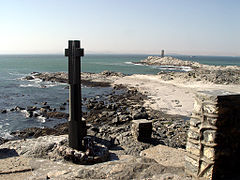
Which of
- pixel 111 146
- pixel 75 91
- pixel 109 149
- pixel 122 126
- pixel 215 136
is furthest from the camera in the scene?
pixel 122 126

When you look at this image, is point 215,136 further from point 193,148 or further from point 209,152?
point 193,148

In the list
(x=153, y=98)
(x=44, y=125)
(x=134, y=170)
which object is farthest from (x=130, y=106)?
(x=134, y=170)

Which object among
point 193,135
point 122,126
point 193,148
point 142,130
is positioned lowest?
point 122,126

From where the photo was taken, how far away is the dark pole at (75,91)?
9414 mm

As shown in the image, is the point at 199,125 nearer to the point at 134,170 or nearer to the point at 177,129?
the point at 134,170

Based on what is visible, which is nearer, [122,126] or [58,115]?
[122,126]

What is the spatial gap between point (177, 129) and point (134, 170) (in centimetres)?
1062

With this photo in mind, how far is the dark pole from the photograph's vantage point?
9.41m

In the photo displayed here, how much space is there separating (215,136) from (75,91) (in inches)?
237

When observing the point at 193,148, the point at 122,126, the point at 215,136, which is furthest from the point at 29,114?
the point at 215,136

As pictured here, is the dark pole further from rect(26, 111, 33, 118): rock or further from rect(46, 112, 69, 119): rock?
rect(26, 111, 33, 118): rock

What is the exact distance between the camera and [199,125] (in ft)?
18.7

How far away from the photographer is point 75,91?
9641 mm

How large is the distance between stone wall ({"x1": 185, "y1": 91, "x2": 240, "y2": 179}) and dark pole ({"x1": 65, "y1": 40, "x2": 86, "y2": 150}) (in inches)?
211
